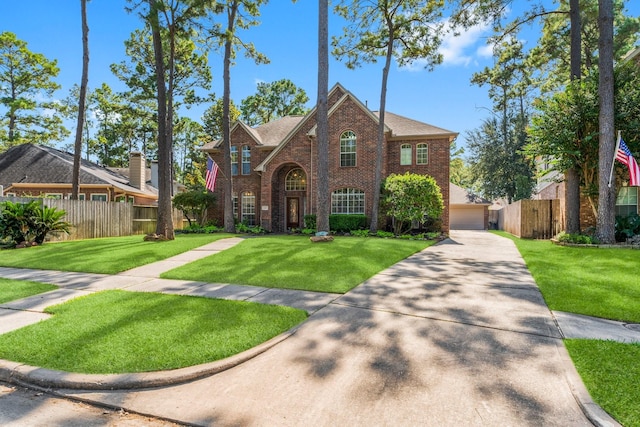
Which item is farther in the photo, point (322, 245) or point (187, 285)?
point (322, 245)

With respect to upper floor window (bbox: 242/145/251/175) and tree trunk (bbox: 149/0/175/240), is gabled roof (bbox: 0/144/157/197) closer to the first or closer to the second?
upper floor window (bbox: 242/145/251/175)

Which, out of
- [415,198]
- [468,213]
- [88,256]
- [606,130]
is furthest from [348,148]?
[468,213]

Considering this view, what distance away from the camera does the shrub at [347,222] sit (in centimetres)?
1878

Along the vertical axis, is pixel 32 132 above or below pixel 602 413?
above

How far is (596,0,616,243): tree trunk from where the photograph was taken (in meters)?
11.8

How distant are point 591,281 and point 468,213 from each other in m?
27.4

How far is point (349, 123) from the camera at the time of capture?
19703 millimetres

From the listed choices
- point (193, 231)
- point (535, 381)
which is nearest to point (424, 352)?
point (535, 381)

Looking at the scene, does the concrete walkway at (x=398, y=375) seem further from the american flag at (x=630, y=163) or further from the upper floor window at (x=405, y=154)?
the upper floor window at (x=405, y=154)

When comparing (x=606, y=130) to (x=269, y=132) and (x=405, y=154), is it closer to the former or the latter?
(x=405, y=154)

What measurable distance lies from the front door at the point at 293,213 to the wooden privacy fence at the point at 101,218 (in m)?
8.55

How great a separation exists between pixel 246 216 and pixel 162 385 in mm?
20300

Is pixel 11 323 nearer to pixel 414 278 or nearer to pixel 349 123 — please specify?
pixel 414 278

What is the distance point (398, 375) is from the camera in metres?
3.20
